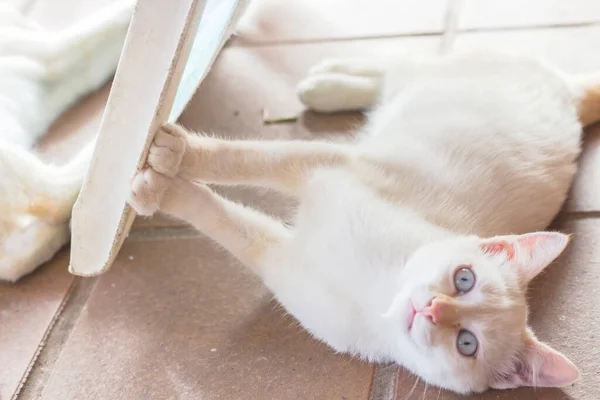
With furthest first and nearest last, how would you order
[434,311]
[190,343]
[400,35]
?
[400,35]
[190,343]
[434,311]

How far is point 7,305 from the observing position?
3.62ft

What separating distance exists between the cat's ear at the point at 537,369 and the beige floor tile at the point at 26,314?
0.74m

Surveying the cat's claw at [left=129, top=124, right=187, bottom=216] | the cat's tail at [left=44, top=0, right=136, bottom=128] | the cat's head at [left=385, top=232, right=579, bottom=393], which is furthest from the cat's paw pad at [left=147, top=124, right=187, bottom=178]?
the cat's tail at [left=44, top=0, right=136, bottom=128]

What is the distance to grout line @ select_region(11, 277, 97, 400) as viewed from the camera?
3.26ft

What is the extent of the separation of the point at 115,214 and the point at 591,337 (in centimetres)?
75

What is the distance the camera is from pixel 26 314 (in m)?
1.09

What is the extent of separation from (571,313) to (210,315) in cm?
60

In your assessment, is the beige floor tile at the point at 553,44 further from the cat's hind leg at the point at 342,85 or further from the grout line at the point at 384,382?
the grout line at the point at 384,382

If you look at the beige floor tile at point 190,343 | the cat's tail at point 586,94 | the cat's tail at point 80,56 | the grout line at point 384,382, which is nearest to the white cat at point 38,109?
the cat's tail at point 80,56

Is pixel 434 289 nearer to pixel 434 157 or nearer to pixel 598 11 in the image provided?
pixel 434 157

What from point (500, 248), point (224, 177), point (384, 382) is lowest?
point (384, 382)

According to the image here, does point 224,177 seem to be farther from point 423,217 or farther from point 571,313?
point 571,313

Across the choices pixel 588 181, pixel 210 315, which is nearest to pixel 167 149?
pixel 210 315

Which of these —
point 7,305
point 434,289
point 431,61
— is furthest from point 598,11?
point 7,305
